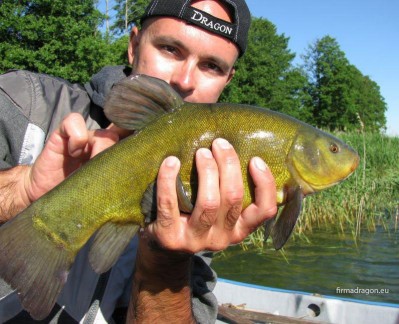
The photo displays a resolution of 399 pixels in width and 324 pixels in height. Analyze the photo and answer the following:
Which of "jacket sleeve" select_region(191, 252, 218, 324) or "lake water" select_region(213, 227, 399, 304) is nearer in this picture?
"jacket sleeve" select_region(191, 252, 218, 324)

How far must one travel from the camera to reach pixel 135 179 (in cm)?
178

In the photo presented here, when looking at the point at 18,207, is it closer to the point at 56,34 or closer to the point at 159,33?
the point at 159,33

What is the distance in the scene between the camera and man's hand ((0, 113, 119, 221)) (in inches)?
74.5

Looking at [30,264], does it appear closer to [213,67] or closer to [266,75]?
[213,67]

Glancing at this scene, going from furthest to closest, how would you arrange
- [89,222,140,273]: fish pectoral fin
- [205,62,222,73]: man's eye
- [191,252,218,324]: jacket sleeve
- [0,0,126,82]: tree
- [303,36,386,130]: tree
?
[303,36,386,130]: tree, [0,0,126,82]: tree, [205,62,222,73]: man's eye, [191,252,218,324]: jacket sleeve, [89,222,140,273]: fish pectoral fin

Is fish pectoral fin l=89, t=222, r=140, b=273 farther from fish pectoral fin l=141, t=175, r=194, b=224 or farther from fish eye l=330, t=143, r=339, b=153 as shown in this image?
fish eye l=330, t=143, r=339, b=153

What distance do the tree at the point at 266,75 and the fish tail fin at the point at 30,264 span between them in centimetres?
3640

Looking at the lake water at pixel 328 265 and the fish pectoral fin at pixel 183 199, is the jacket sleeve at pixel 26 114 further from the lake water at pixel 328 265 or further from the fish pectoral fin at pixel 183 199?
the lake water at pixel 328 265

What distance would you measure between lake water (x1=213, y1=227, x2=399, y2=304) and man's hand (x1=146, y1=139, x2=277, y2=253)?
5105 millimetres

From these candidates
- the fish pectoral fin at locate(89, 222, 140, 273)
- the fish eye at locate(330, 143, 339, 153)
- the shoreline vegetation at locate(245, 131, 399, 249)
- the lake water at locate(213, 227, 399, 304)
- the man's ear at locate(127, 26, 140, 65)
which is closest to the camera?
the fish pectoral fin at locate(89, 222, 140, 273)

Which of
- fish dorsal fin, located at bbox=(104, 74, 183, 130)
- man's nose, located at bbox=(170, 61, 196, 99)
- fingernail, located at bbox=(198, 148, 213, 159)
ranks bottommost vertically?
fingernail, located at bbox=(198, 148, 213, 159)

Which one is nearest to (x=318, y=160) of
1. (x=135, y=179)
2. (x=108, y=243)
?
(x=135, y=179)

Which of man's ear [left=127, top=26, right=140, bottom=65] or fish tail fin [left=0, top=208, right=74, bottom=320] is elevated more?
man's ear [left=127, top=26, right=140, bottom=65]

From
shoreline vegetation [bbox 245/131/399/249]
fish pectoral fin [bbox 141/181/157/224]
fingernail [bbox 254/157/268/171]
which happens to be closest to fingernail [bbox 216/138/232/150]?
fingernail [bbox 254/157/268/171]
